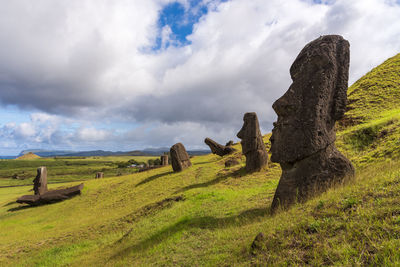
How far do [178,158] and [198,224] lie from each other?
16.7 meters

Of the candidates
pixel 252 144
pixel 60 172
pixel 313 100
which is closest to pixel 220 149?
pixel 252 144

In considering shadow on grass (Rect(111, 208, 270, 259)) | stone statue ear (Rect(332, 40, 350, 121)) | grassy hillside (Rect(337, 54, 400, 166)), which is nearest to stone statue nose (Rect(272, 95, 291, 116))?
stone statue ear (Rect(332, 40, 350, 121))

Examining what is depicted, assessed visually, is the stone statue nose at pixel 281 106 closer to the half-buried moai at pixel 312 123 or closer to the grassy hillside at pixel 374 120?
the half-buried moai at pixel 312 123

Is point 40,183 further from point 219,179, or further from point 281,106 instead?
point 281,106

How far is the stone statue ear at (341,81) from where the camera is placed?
845 centimetres

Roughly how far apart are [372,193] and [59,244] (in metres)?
15.9

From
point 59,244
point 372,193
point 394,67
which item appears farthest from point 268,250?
point 394,67

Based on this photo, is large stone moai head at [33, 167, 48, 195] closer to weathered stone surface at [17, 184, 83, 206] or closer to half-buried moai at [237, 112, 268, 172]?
weathered stone surface at [17, 184, 83, 206]

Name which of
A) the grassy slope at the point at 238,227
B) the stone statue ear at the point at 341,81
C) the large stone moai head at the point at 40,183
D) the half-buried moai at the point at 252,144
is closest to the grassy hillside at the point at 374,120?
the grassy slope at the point at 238,227

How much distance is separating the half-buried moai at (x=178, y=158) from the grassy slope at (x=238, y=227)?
3156mm

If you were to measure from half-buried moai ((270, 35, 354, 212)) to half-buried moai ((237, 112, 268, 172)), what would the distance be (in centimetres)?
874

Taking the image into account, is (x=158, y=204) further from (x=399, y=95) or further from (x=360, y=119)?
(x=399, y=95)

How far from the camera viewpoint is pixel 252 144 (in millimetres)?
17828

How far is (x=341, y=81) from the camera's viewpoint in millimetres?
8469
